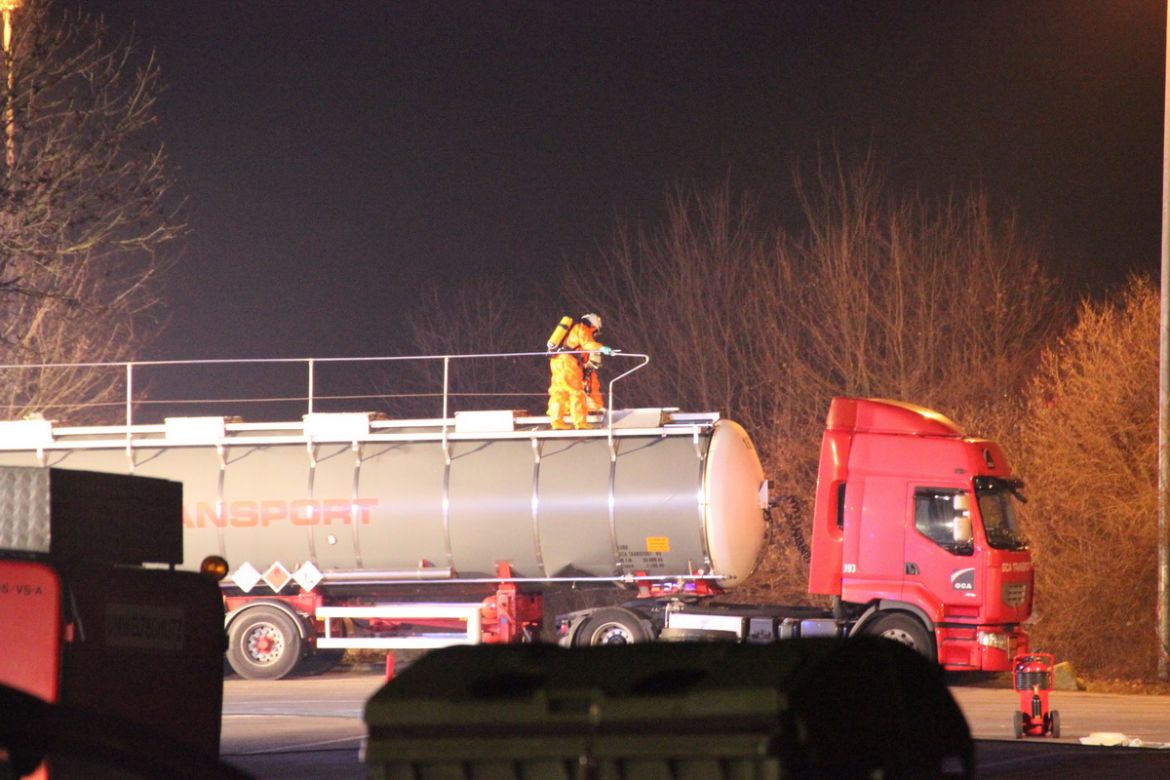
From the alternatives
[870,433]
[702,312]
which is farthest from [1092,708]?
[702,312]

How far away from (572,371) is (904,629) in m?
5.47

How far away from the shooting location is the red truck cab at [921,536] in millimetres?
18844

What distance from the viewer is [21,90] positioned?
18.9m

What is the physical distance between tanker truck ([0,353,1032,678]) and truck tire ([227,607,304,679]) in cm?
3

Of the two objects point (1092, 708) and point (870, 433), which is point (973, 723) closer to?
point (1092, 708)

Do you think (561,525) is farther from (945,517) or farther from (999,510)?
(999,510)

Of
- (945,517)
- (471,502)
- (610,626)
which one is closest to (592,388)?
(471,502)

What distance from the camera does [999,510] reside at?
63.1 ft

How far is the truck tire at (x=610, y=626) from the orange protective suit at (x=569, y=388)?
251cm

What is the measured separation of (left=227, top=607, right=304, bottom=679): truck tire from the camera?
2128 cm

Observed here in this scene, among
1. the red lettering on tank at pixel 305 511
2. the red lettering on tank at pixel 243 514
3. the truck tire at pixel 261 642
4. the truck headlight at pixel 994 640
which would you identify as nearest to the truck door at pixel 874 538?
the truck headlight at pixel 994 640

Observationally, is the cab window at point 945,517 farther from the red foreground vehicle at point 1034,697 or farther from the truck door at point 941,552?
the red foreground vehicle at point 1034,697

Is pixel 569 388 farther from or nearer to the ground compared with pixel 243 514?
farther from the ground

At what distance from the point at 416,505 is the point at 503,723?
16.6m
